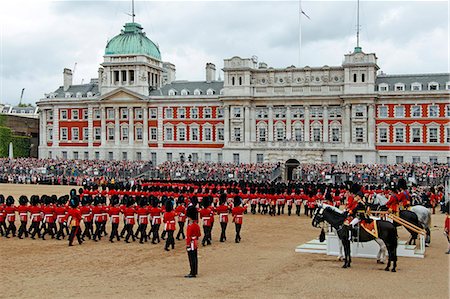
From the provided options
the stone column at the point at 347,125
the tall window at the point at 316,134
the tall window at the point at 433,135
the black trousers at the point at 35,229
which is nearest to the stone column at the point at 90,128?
the tall window at the point at 316,134

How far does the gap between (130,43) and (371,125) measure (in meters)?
29.8

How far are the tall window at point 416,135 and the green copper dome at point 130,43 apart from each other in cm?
3176

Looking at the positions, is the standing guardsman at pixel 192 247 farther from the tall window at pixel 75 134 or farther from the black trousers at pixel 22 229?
the tall window at pixel 75 134

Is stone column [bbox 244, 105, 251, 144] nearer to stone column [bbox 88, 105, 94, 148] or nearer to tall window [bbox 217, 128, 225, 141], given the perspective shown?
tall window [bbox 217, 128, 225, 141]

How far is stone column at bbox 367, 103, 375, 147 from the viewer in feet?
196

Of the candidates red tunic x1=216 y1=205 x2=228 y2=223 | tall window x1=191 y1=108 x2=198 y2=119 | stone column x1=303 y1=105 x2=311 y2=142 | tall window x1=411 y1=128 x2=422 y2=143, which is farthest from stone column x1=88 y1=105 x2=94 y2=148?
red tunic x1=216 y1=205 x2=228 y2=223

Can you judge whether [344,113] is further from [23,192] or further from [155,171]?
[23,192]

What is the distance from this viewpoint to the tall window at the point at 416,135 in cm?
5925

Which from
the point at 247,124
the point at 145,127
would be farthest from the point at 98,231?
the point at 145,127

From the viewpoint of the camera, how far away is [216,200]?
30.8 m

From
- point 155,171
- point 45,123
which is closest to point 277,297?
point 155,171

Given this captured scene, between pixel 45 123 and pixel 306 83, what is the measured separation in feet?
109

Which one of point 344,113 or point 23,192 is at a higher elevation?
point 344,113

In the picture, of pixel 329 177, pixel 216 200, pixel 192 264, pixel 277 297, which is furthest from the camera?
pixel 329 177
